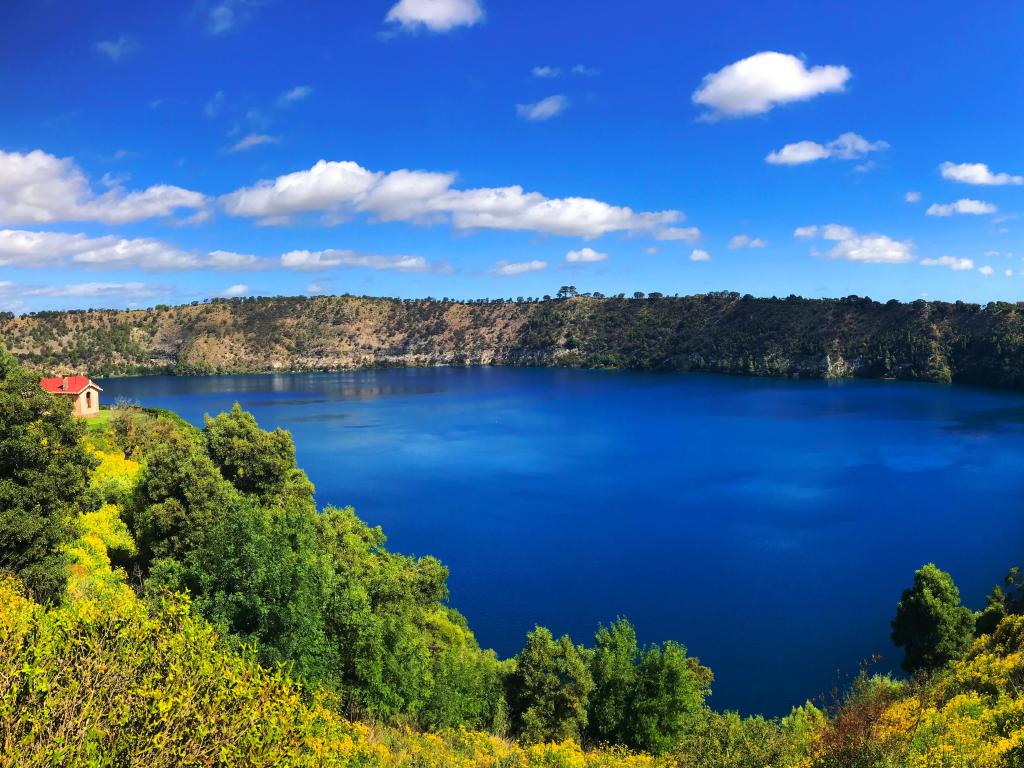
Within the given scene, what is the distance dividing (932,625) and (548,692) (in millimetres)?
15811

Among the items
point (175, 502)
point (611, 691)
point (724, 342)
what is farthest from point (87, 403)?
point (724, 342)

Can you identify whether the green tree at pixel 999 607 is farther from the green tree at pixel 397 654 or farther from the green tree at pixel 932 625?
the green tree at pixel 397 654

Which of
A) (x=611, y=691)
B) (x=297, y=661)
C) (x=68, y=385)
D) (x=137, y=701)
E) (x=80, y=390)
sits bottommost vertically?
(x=611, y=691)

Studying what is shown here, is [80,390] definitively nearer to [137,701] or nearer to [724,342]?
[137,701]

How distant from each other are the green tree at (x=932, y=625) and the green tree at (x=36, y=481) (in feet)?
96.4

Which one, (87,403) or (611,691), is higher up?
(87,403)

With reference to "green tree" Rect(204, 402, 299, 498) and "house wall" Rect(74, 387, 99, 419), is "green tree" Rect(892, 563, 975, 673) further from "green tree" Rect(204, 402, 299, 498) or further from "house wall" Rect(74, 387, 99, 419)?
"house wall" Rect(74, 387, 99, 419)

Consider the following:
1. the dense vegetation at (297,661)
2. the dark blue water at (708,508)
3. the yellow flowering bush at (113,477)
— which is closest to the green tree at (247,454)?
the dense vegetation at (297,661)

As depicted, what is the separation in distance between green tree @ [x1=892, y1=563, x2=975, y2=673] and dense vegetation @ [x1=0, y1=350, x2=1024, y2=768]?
0.27 ft

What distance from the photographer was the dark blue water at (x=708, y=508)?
108 feet

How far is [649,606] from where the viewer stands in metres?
34.7

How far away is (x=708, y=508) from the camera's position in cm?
5291

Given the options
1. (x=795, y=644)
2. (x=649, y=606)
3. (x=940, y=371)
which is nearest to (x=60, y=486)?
(x=649, y=606)

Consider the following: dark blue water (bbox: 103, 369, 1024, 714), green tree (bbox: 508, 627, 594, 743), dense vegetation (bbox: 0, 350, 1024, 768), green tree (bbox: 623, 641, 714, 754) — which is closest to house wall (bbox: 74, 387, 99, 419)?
dark blue water (bbox: 103, 369, 1024, 714)
